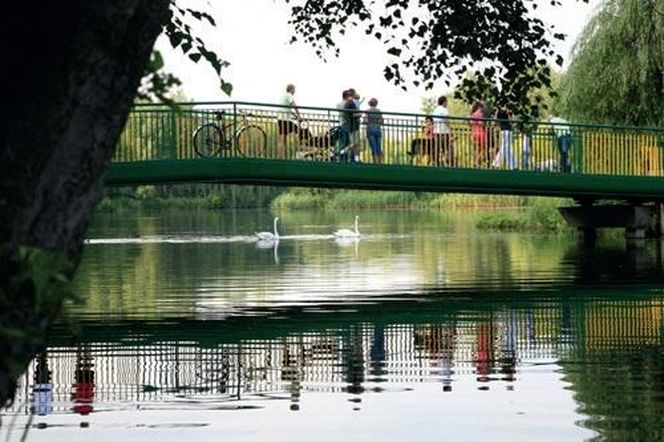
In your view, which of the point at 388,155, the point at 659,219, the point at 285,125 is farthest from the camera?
the point at 659,219

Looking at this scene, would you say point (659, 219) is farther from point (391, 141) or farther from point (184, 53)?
point (184, 53)

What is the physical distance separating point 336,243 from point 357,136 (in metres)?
13.0

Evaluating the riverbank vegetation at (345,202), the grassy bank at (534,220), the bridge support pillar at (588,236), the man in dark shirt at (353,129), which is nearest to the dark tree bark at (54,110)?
the man in dark shirt at (353,129)

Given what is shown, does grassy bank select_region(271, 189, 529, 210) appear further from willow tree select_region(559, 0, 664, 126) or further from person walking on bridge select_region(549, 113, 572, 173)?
person walking on bridge select_region(549, 113, 572, 173)

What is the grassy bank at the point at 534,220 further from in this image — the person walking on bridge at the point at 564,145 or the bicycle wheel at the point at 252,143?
the bicycle wheel at the point at 252,143

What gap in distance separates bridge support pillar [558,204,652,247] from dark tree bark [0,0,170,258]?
31.0 metres

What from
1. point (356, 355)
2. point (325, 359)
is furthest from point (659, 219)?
point (325, 359)

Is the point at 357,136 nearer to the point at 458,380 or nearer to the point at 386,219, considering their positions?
the point at 458,380

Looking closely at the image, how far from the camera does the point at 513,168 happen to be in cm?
2777

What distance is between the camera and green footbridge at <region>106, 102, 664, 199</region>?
24.4 meters

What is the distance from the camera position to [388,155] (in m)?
26.4

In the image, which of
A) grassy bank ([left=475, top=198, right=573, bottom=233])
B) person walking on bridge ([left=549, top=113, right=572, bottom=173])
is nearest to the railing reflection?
person walking on bridge ([left=549, top=113, right=572, bottom=173])

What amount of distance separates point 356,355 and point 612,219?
72.8 feet

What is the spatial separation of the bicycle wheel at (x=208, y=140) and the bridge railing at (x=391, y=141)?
→ 1 centimetres
